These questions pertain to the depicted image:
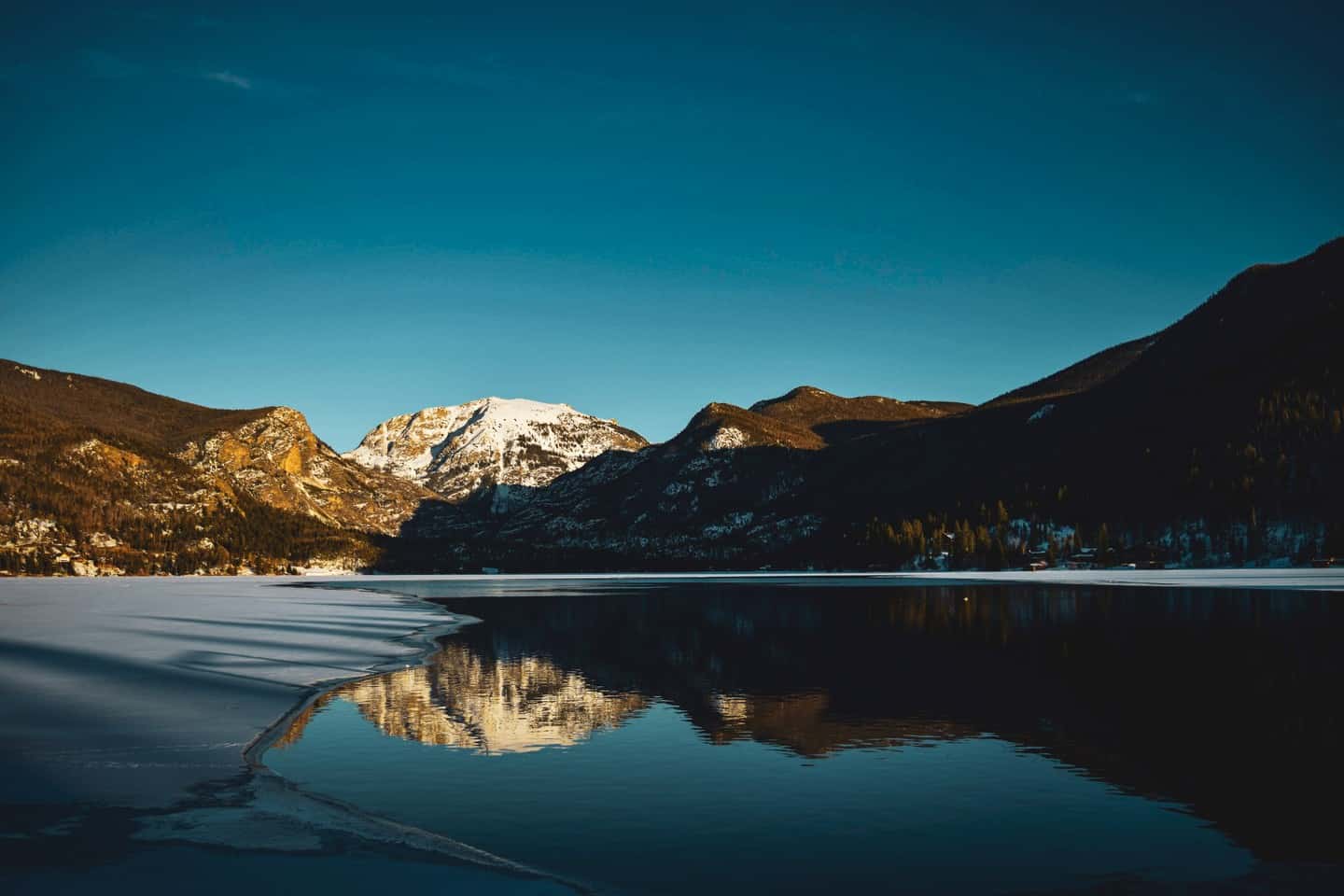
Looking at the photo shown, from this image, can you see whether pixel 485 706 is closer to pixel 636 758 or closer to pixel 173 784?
pixel 636 758

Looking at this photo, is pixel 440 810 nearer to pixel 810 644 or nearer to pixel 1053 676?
pixel 1053 676

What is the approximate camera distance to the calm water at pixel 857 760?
17734 millimetres

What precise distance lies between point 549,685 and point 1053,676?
963 inches

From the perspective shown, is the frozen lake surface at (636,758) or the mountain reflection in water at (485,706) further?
the mountain reflection in water at (485,706)

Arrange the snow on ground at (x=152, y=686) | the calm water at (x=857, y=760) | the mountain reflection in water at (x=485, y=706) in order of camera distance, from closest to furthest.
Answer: the calm water at (x=857, y=760) → the snow on ground at (x=152, y=686) → the mountain reflection in water at (x=485, y=706)

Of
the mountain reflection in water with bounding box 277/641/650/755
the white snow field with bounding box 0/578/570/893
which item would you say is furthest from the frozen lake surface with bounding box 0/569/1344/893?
the mountain reflection in water with bounding box 277/641/650/755

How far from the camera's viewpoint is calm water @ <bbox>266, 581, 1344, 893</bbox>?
698 inches

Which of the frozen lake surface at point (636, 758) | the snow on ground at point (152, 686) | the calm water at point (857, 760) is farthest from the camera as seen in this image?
the snow on ground at point (152, 686)

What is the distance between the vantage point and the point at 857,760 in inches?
1030

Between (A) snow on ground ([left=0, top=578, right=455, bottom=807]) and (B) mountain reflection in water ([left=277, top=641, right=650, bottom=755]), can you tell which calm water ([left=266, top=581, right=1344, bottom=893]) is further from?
(A) snow on ground ([left=0, top=578, right=455, bottom=807])

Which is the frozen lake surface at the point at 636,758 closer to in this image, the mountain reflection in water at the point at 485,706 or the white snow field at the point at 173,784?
the white snow field at the point at 173,784

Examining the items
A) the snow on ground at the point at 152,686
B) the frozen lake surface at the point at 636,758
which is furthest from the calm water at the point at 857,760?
the snow on ground at the point at 152,686

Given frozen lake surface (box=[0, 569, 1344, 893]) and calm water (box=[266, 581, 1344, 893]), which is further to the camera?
calm water (box=[266, 581, 1344, 893])

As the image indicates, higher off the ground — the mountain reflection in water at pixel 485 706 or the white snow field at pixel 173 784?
the white snow field at pixel 173 784
